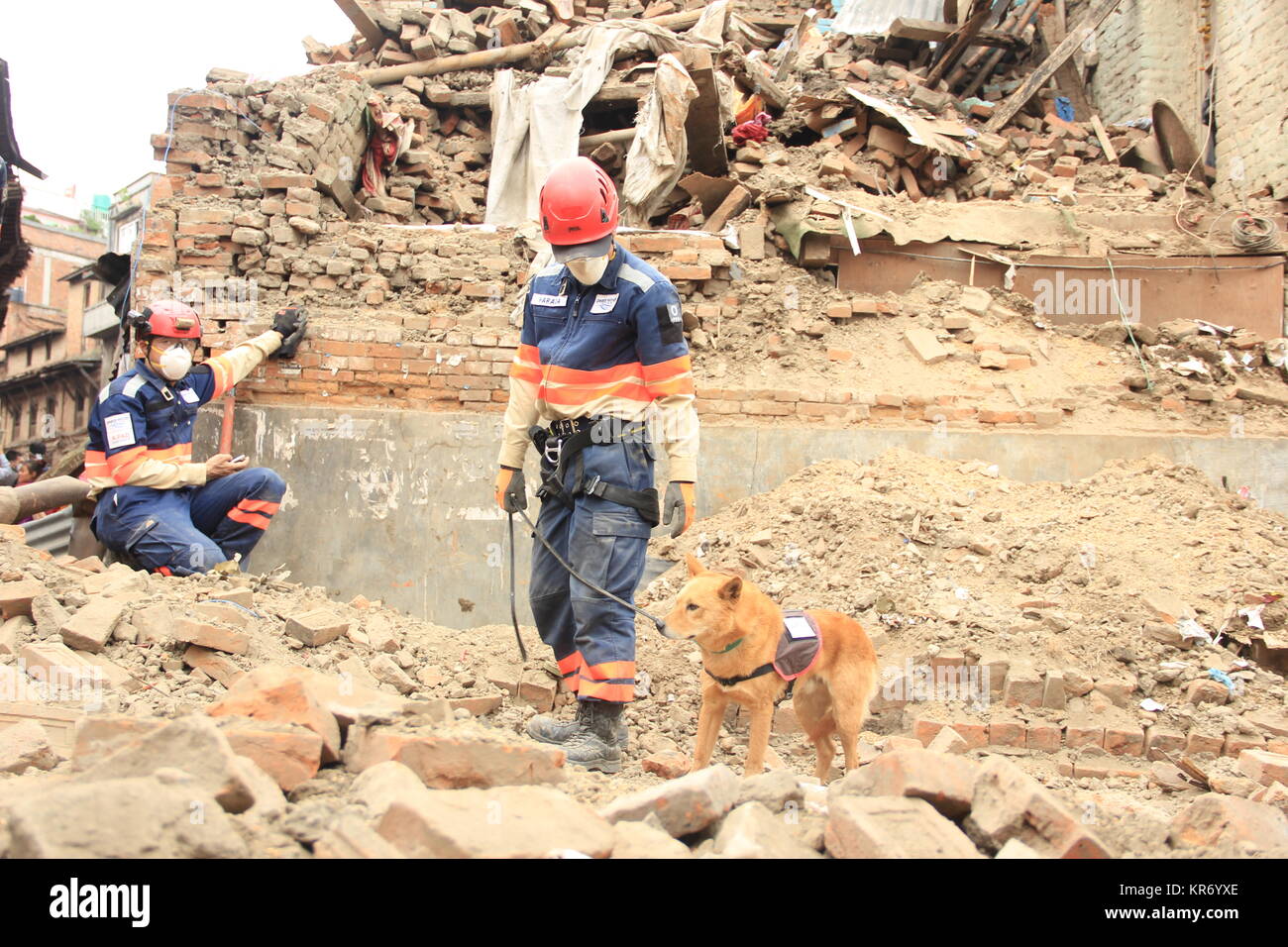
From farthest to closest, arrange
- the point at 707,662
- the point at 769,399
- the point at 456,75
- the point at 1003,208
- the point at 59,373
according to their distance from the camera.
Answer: the point at 59,373, the point at 456,75, the point at 1003,208, the point at 769,399, the point at 707,662

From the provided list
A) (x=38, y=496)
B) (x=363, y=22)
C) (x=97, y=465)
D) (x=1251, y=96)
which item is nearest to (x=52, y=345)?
(x=363, y=22)

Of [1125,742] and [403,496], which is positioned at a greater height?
[403,496]

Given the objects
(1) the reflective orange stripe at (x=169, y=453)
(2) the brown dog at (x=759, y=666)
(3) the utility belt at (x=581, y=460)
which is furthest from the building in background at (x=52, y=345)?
(2) the brown dog at (x=759, y=666)

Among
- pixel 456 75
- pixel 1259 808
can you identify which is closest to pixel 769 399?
pixel 1259 808

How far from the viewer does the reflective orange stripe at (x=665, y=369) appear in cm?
383

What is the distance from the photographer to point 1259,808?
2631 millimetres

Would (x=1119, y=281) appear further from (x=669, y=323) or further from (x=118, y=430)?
(x=118, y=430)

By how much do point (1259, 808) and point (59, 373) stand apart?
3316cm

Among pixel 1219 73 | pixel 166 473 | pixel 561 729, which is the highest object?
pixel 1219 73

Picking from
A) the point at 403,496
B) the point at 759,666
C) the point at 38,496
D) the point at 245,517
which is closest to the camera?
the point at 759,666

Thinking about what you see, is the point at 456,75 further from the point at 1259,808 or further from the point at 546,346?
the point at 1259,808

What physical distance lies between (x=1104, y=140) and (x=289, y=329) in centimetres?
851

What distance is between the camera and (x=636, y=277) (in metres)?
3.87

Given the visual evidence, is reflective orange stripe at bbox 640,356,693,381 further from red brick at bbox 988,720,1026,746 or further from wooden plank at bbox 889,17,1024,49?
wooden plank at bbox 889,17,1024,49
